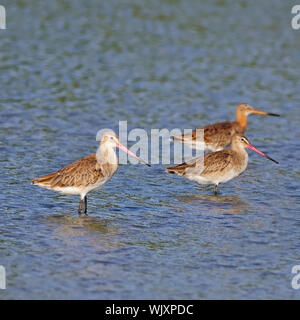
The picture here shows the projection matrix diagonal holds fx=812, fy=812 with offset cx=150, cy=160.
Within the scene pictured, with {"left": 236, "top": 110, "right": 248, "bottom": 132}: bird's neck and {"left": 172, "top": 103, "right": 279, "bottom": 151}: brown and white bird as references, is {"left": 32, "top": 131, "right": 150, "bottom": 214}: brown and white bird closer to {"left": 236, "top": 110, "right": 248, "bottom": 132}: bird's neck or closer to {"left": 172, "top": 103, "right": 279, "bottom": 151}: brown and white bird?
{"left": 172, "top": 103, "right": 279, "bottom": 151}: brown and white bird

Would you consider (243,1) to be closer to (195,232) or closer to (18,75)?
(18,75)

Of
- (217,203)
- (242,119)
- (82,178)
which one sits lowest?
(217,203)

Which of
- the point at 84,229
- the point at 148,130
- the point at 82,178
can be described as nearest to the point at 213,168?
the point at 82,178

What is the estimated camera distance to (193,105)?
54.1ft

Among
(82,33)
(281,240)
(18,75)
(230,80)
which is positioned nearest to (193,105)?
(230,80)

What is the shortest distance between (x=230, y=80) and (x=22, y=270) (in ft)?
35.5

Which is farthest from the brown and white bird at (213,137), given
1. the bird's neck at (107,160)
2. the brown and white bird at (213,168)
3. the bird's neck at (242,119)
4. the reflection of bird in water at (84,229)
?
the reflection of bird in water at (84,229)

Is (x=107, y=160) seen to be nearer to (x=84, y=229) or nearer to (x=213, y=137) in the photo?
(x=84, y=229)

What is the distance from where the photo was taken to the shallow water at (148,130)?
28.0 feet

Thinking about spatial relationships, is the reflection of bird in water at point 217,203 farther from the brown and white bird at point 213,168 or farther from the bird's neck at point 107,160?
the bird's neck at point 107,160

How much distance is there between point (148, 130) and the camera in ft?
48.2

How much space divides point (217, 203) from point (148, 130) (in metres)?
3.75

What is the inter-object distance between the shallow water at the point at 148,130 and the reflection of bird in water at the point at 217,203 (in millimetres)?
28
